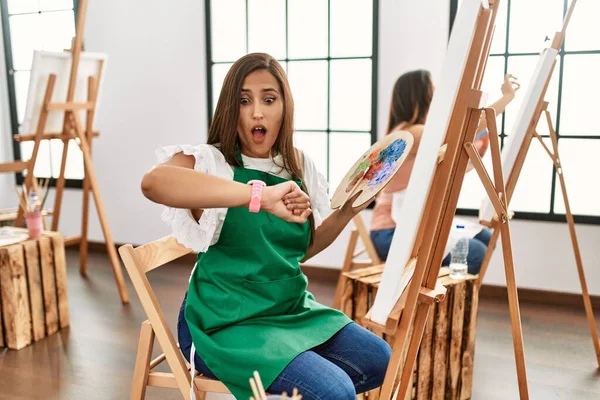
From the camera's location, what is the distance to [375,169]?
1.41 metres

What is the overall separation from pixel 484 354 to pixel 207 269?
174 cm

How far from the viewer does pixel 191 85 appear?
163 inches

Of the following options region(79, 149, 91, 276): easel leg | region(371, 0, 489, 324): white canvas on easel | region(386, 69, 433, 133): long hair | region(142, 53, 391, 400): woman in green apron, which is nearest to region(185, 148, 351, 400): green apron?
region(142, 53, 391, 400): woman in green apron

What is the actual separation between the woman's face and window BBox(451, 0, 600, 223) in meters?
2.21

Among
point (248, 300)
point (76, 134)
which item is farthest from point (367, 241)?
point (76, 134)

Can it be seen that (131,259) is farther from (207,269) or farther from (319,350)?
(319,350)

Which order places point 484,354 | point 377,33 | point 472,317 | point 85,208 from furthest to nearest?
point 85,208 → point 377,33 → point 484,354 → point 472,317

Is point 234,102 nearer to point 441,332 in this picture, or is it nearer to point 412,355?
point 412,355

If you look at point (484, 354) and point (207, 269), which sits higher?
point (207, 269)

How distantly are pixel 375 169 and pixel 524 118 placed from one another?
3.12 ft

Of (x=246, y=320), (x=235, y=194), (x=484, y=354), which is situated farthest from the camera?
(x=484, y=354)

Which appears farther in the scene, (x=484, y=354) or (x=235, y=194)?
(x=484, y=354)

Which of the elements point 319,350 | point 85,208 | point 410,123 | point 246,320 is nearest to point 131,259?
point 246,320

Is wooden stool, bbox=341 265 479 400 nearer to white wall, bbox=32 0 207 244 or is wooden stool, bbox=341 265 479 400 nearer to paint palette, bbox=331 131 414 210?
paint palette, bbox=331 131 414 210
